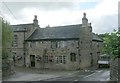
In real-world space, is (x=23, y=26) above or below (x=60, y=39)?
above

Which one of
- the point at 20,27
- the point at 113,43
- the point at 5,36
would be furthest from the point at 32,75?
the point at 20,27

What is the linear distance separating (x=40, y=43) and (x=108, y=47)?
96.3ft

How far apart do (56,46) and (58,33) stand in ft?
8.64

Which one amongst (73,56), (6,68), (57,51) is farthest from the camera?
(57,51)

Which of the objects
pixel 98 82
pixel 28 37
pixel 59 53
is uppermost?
pixel 28 37

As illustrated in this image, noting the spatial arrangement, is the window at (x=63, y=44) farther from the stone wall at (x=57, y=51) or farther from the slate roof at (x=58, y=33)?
the slate roof at (x=58, y=33)

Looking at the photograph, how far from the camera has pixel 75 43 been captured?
42.2 meters

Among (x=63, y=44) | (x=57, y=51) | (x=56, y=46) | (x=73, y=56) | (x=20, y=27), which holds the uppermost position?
(x=20, y=27)

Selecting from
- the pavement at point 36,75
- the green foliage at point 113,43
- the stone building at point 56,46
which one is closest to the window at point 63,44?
the stone building at point 56,46

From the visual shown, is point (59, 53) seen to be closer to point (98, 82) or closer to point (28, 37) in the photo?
point (28, 37)

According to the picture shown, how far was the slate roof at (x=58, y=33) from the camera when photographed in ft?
142

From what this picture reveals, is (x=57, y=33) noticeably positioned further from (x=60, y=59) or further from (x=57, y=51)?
(x=60, y=59)

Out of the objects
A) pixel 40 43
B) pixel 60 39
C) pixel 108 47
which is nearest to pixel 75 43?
pixel 60 39

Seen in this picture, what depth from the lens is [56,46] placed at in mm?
43750
